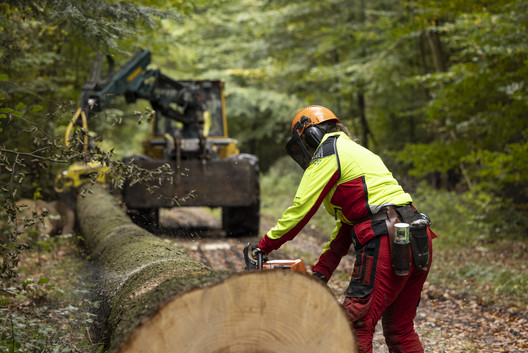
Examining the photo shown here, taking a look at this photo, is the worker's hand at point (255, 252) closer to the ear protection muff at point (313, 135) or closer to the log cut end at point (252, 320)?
the ear protection muff at point (313, 135)

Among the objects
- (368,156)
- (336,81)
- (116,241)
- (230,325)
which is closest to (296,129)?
(368,156)

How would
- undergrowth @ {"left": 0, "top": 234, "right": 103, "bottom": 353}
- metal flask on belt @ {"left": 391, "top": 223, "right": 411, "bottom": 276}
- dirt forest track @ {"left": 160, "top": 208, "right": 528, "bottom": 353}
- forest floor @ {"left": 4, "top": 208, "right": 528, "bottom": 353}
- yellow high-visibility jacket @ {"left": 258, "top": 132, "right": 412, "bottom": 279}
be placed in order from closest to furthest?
metal flask on belt @ {"left": 391, "top": 223, "right": 411, "bottom": 276}
yellow high-visibility jacket @ {"left": 258, "top": 132, "right": 412, "bottom": 279}
undergrowth @ {"left": 0, "top": 234, "right": 103, "bottom": 353}
forest floor @ {"left": 4, "top": 208, "right": 528, "bottom": 353}
dirt forest track @ {"left": 160, "top": 208, "right": 528, "bottom": 353}

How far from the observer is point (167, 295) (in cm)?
239

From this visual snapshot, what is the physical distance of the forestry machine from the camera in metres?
8.87

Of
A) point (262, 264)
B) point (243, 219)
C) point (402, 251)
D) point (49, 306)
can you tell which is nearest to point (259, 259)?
point (262, 264)

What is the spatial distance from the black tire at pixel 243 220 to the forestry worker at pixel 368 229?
662cm

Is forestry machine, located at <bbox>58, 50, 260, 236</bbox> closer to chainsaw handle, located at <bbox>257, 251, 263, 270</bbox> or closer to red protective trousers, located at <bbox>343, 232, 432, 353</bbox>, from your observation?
chainsaw handle, located at <bbox>257, 251, 263, 270</bbox>

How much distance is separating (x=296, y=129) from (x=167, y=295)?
1.87m

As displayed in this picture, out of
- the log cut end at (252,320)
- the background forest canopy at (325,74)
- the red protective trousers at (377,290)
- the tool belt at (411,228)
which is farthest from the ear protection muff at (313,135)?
the background forest canopy at (325,74)

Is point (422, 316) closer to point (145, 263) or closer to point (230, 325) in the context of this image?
point (145, 263)

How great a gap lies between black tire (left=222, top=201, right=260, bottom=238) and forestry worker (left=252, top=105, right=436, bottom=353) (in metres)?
6.62

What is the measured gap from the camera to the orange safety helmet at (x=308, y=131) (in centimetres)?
375

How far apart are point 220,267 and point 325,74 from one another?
7814 mm

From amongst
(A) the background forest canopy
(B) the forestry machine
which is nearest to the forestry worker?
(A) the background forest canopy
